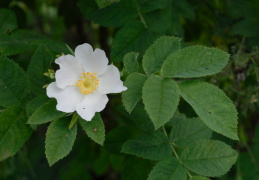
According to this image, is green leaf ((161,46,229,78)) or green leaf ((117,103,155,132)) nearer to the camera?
green leaf ((161,46,229,78))

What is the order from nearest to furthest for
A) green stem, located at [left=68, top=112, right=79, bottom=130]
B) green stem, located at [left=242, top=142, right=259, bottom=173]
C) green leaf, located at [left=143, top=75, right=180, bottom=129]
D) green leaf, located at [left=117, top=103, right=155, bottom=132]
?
green leaf, located at [left=143, top=75, right=180, bottom=129] → green stem, located at [left=68, top=112, right=79, bottom=130] → green leaf, located at [left=117, top=103, right=155, bottom=132] → green stem, located at [left=242, top=142, right=259, bottom=173]

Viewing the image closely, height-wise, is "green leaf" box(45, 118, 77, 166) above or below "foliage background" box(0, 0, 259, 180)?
above

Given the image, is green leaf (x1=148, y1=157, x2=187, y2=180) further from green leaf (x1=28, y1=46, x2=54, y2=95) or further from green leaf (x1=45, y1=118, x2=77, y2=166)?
green leaf (x1=28, y1=46, x2=54, y2=95)

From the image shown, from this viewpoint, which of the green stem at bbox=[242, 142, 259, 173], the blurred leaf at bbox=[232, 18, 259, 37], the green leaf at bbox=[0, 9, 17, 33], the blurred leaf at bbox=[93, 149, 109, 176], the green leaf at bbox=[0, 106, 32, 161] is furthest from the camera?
the blurred leaf at bbox=[93, 149, 109, 176]

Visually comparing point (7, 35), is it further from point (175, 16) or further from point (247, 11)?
point (247, 11)

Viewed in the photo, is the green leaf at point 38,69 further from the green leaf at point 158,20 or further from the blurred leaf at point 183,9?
the blurred leaf at point 183,9

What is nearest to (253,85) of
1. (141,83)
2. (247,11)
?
(247,11)

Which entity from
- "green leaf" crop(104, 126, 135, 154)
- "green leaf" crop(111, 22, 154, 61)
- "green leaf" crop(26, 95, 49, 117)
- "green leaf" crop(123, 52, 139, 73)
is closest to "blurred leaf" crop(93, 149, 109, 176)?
"green leaf" crop(104, 126, 135, 154)
